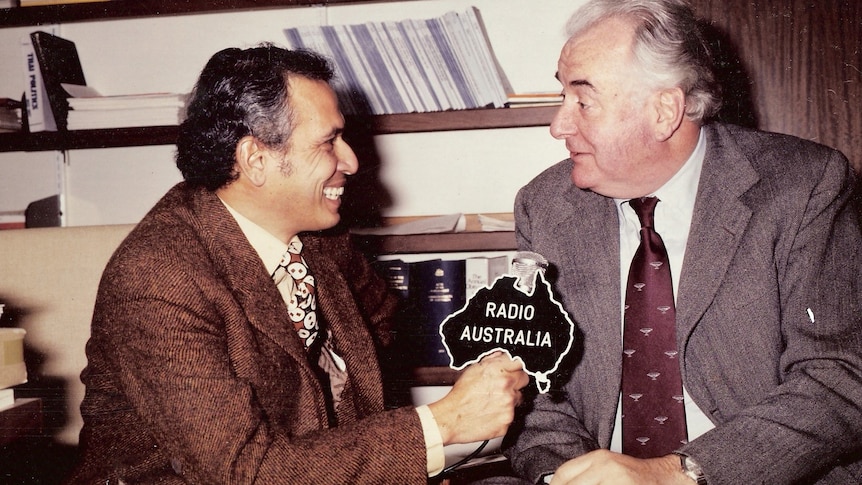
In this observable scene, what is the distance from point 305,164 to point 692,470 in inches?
38.6

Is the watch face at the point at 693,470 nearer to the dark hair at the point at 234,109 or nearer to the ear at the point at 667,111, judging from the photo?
the ear at the point at 667,111

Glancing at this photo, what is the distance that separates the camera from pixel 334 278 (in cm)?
155

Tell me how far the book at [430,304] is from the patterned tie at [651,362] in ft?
2.18

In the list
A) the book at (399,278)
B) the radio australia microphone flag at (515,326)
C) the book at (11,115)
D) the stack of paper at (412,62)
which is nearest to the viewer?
the radio australia microphone flag at (515,326)

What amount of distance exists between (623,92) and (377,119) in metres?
0.80

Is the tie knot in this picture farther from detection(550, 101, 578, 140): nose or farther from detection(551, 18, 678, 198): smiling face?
detection(550, 101, 578, 140): nose

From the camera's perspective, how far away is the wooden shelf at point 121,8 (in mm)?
1988

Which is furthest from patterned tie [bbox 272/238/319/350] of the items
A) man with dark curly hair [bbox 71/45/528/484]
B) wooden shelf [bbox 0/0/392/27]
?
wooden shelf [bbox 0/0/392/27]

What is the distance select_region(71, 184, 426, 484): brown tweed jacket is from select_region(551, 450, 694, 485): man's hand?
262mm

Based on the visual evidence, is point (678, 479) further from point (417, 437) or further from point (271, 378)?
point (271, 378)

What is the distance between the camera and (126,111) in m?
2.02

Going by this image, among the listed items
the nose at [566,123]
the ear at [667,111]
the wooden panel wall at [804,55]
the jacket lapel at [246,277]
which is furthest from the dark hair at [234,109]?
the wooden panel wall at [804,55]

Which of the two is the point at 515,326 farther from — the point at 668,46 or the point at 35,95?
the point at 35,95

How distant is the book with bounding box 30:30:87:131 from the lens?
2.05 m
